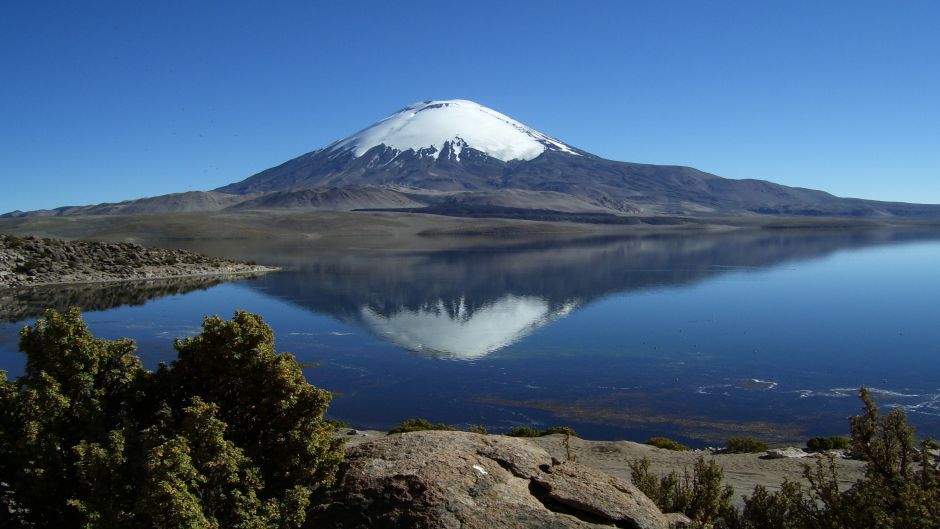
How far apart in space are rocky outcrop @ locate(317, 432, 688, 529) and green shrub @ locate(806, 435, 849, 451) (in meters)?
9.84

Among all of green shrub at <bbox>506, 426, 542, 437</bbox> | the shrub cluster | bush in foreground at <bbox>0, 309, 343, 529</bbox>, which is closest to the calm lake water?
the shrub cluster

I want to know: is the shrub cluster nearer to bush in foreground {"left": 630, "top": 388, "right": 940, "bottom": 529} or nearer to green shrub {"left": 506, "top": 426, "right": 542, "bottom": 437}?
green shrub {"left": 506, "top": 426, "right": 542, "bottom": 437}

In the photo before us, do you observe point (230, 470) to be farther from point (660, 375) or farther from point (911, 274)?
point (911, 274)

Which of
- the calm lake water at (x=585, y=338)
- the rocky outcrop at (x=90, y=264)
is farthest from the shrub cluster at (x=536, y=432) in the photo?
the rocky outcrop at (x=90, y=264)

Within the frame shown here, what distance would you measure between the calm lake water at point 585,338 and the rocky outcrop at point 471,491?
38.0 feet

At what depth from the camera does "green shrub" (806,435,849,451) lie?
16734mm

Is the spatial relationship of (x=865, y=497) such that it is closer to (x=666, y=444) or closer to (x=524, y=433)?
(x=666, y=444)

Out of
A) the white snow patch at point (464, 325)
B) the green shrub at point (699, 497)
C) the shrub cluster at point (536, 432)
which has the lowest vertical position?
the shrub cluster at point (536, 432)

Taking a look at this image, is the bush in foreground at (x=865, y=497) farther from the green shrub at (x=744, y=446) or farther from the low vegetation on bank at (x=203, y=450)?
the green shrub at (x=744, y=446)

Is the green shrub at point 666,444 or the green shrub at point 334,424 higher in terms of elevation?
the green shrub at point 334,424

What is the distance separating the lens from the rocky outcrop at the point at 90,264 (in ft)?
164

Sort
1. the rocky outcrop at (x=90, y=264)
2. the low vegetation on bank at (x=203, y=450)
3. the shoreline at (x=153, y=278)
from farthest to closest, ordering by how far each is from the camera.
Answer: the rocky outcrop at (x=90, y=264)
the shoreline at (x=153, y=278)
the low vegetation on bank at (x=203, y=450)

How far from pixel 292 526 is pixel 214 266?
56512 millimetres

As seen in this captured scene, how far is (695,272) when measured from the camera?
61.1m
